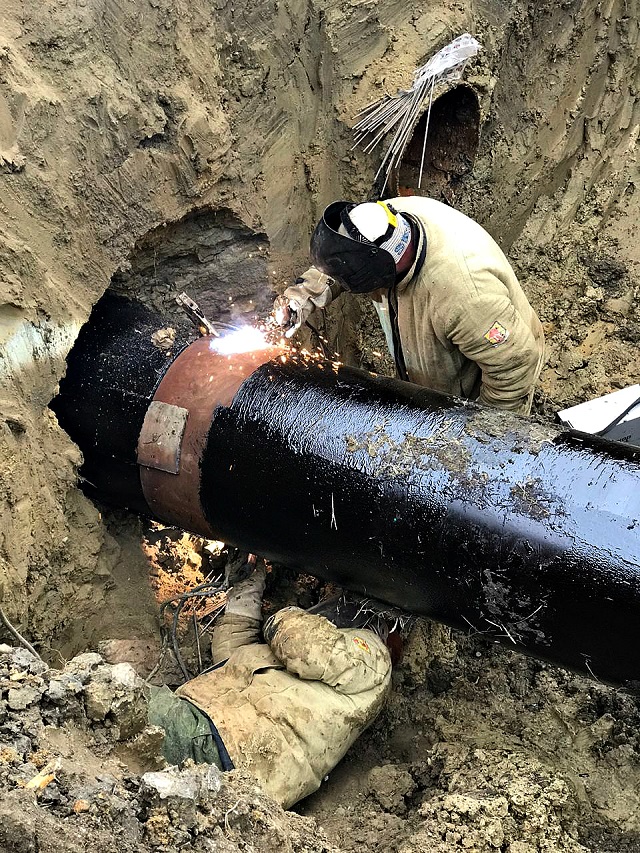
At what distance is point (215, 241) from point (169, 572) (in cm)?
181

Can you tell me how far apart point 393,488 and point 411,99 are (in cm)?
253

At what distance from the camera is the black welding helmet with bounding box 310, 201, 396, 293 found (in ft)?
10.2

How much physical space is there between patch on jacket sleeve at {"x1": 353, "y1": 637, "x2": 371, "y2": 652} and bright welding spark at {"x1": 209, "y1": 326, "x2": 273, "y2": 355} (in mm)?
1367

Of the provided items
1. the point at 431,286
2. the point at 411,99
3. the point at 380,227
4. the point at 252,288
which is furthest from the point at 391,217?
the point at 411,99

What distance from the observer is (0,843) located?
149 centimetres

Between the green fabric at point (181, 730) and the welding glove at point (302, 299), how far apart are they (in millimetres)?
1774

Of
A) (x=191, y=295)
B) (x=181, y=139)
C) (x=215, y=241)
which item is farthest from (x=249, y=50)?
(x=191, y=295)

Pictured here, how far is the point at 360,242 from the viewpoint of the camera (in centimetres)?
311

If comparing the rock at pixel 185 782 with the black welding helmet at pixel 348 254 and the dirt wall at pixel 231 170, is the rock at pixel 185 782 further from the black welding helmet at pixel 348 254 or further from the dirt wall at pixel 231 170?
the black welding helmet at pixel 348 254

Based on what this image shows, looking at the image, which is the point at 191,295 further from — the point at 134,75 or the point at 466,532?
the point at 466,532

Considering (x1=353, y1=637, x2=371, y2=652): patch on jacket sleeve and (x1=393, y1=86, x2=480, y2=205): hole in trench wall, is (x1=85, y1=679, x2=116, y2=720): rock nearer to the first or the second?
(x1=353, y1=637, x2=371, y2=652): patch on jacket sleeve

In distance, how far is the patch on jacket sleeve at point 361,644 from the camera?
3161 millimetres

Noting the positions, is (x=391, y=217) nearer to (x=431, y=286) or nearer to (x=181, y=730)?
(x=431, y=286)

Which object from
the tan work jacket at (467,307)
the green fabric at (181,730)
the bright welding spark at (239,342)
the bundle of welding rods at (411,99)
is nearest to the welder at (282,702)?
the green fabric at (181,730)
